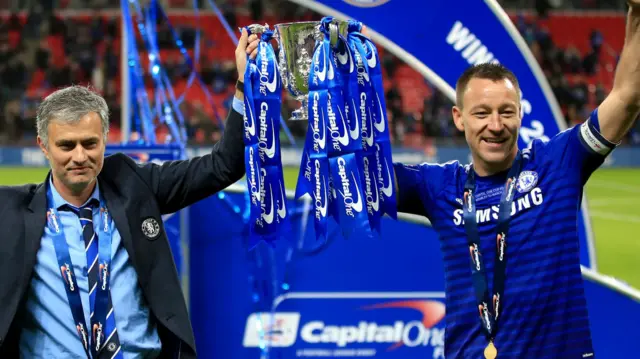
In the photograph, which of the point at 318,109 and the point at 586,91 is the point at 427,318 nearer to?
the point at 318,109

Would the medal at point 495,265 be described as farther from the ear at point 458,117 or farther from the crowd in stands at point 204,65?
the crowd in stands at point 204,65

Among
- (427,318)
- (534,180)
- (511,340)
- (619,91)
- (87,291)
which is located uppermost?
(619,91)

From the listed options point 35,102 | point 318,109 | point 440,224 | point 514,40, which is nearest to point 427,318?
point 514,40

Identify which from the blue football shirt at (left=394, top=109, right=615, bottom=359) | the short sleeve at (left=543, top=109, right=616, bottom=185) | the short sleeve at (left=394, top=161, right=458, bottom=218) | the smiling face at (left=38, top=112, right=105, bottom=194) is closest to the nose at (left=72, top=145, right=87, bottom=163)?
the smiling face at (left=38, top=112, right=105, bottom=194)

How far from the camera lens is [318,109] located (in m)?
2.92

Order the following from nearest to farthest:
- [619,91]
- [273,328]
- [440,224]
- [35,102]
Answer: [619,91] < [440,224] < [273,328] < [35,102]

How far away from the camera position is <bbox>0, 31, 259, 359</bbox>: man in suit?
2.80 metres

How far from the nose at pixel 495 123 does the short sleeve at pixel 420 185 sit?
11.6 inches

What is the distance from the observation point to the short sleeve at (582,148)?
280 centimetres

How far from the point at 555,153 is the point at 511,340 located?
608mm

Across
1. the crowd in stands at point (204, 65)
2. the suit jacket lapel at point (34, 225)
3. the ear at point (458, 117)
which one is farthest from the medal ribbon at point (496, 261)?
the crowd in stands at point (204, 65)

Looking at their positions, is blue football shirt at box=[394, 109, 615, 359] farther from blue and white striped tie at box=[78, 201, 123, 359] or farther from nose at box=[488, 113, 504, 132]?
blue and white striped tie at box=[78, 201, 123, 359]

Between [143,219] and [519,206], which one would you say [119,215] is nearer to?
[143,219]

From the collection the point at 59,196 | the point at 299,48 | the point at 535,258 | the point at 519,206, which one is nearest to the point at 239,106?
the point at 299,48
